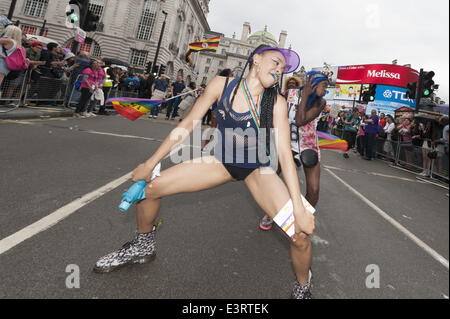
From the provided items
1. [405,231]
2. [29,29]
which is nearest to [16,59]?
[405,231]

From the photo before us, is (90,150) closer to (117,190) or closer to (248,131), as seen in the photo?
(117,190)

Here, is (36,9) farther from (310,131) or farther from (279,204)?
(279,204)

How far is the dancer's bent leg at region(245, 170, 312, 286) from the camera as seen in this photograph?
1.96 metres

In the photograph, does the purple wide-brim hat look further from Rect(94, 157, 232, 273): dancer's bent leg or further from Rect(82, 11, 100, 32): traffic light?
Rect(82, 11, 100, 32): traffic light

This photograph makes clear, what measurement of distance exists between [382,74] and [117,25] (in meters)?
39.5

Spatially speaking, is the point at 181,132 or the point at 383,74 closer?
the point at 181,132

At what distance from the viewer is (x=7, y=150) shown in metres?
4.94

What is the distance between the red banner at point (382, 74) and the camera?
4322cm

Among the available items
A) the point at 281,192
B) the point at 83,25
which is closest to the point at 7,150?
the point at 281,192

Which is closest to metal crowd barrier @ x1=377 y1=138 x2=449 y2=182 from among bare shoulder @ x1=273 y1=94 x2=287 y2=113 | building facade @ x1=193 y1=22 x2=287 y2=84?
bare shoulder @ x1=273 y1=94 x2=287 y2=113

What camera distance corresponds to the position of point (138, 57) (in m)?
40.7

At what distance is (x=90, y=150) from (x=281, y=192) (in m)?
5.09

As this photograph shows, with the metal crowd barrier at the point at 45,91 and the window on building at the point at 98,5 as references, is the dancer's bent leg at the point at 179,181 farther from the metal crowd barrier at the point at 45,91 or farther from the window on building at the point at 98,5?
the window on building at the point at 98,5

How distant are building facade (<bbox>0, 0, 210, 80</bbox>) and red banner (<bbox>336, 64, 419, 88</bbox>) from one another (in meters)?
29.9
